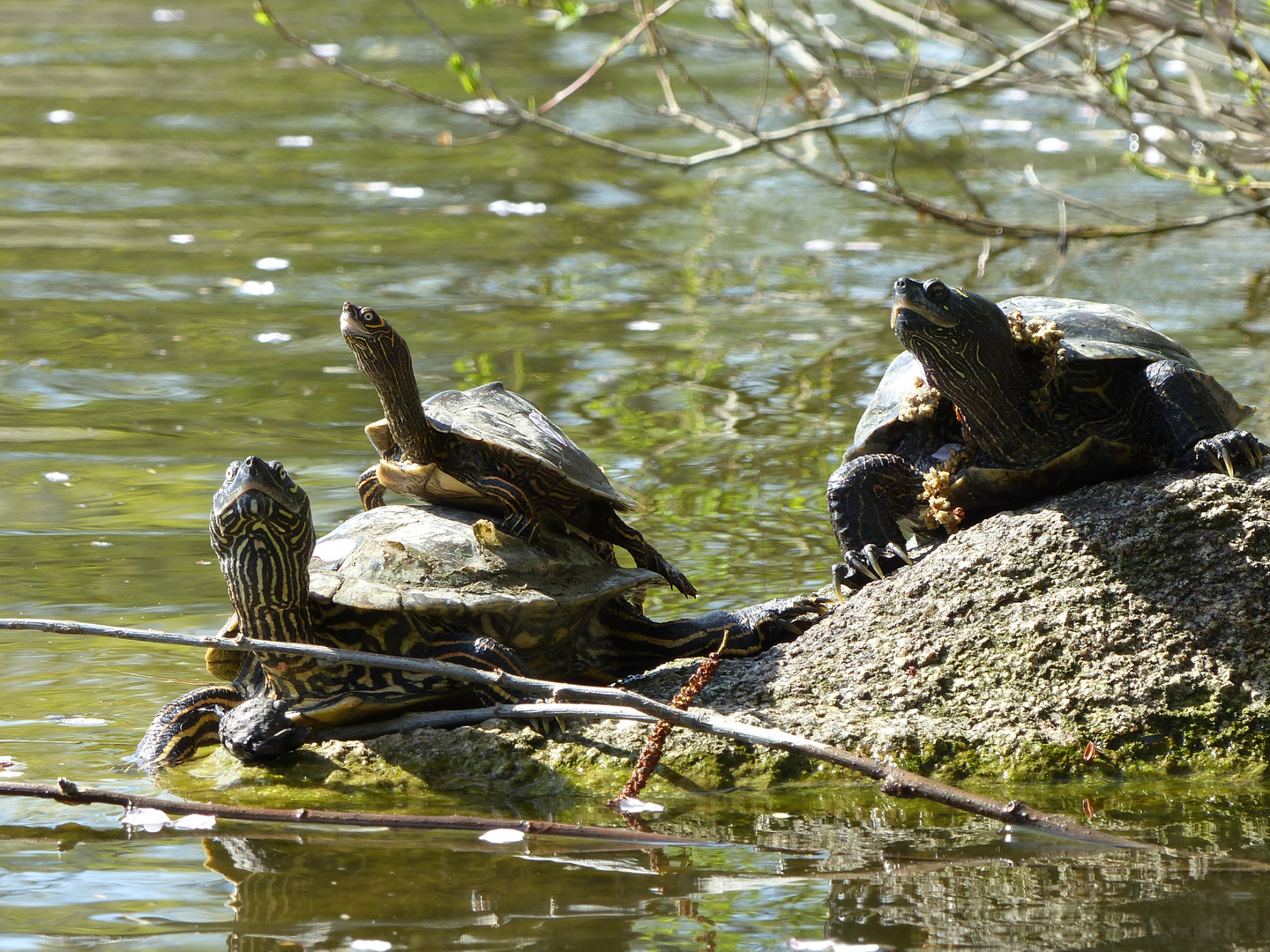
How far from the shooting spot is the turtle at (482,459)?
13.3 feet

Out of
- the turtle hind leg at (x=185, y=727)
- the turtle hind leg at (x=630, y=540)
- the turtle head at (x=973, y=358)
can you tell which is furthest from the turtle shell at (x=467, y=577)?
the turtle head at (x=973, y=358)

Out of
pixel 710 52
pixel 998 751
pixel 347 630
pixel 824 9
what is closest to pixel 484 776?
pixel 347 630

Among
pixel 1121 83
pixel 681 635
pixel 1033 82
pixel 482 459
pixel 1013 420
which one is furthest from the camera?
pixel 1033 82

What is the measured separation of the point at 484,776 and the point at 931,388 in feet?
5.16

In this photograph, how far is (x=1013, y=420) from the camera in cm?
382

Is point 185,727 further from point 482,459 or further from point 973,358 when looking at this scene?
point 973,358

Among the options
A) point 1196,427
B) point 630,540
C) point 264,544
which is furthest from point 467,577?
point 1196,427

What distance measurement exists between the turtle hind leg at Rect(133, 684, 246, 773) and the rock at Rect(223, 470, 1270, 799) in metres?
0.44

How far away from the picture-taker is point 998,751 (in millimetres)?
3334

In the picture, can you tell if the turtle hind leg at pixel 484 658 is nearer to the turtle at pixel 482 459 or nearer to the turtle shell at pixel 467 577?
the turtle shell at pixel 467 577

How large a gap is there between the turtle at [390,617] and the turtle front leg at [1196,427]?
3.18 feet

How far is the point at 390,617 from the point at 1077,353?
1.82 meters

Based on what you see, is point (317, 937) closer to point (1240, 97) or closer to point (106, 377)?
point (106, 377)

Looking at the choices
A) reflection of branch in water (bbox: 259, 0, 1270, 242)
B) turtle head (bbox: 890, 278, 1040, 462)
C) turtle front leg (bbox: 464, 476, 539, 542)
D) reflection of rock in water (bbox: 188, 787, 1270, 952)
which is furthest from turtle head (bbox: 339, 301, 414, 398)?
reflection of branch in water (bbox: 259, 0, 1270, 242)
